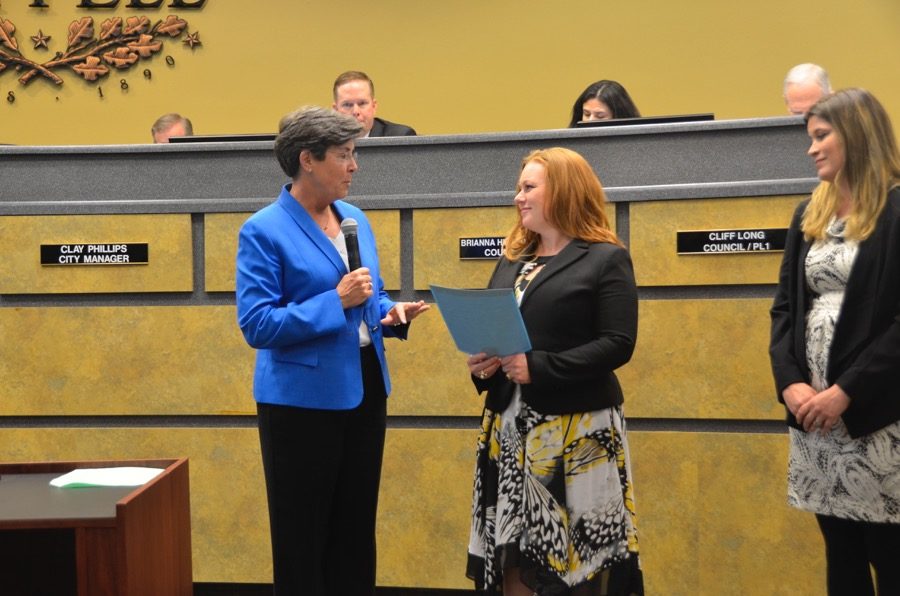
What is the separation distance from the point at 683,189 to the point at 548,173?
3.30 ft

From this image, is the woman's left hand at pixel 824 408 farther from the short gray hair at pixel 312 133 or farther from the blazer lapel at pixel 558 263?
the short gray hair at pixel 312 133

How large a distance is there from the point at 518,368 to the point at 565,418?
18 centimetres

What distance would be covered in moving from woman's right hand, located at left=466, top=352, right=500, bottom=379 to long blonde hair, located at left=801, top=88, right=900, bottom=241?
0.89m

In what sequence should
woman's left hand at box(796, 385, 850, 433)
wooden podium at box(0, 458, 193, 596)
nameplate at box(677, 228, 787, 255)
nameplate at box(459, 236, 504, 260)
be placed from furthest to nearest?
nameplate at box(459, 236, 504, 260)
nameplate at box(677, 228, 787, 255)
woman's left hand at box(796, 385, 850, 433)
wooden podium at box(0, 458, 193, 596)

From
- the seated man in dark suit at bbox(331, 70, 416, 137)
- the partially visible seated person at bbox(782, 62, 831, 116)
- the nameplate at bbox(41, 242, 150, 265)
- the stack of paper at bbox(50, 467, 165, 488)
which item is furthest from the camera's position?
the seated man in dark suit at bbox(331, 70, 416, 137)

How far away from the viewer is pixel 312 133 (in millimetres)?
2471

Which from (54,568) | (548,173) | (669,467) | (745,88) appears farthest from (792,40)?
(54,568)

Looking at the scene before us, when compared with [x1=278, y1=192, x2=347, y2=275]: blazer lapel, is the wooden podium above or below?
below

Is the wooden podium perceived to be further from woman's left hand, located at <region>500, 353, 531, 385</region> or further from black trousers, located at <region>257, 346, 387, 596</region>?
woman's left hand, located at <region>500, 353, 531, 385</region>

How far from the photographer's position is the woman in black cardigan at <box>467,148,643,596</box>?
2.42m

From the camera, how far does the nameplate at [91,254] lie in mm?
3734

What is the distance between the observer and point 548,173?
253cm

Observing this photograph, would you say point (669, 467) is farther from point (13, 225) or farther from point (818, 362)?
point (13, 225)

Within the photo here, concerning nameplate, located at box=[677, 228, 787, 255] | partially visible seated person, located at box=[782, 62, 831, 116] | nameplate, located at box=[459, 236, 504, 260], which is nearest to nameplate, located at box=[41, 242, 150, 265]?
nameplate, located at box=[459, 236, 504, 260]
